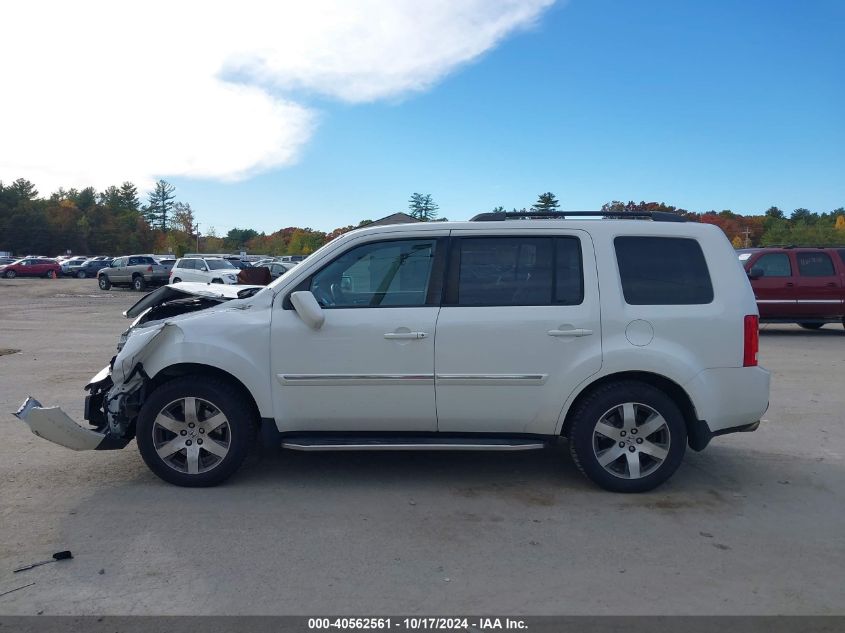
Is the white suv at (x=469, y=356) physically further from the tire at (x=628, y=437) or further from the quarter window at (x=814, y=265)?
the quarter window at (x=814, y=265)

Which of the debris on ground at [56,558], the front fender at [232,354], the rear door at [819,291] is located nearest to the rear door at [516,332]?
the front fender at [232,354]

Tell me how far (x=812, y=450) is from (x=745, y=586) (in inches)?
117

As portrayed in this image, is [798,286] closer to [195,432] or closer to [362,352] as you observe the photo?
[362,352]

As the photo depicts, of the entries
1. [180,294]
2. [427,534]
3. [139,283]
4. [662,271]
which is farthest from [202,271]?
[427,534]

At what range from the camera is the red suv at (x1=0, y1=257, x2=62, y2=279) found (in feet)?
165

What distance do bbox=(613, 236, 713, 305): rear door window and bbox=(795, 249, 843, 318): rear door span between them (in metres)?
11.4

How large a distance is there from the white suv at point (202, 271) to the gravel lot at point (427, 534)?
78.0 ft

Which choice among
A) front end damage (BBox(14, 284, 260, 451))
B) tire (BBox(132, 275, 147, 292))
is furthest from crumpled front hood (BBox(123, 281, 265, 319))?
tire (BBox(132, 275, 147, 292))

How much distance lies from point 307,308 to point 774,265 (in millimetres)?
13041

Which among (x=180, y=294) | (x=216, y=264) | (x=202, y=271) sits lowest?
(x=180, y=294)

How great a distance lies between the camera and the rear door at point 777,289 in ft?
48.1

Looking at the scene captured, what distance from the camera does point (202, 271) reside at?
3023cm

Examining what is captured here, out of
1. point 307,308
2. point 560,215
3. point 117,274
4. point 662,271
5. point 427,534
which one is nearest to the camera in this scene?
point 427,534

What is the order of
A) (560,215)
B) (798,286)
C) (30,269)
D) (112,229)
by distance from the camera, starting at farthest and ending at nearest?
(112,229)
(30,269)
(798,286)
(560,215)
